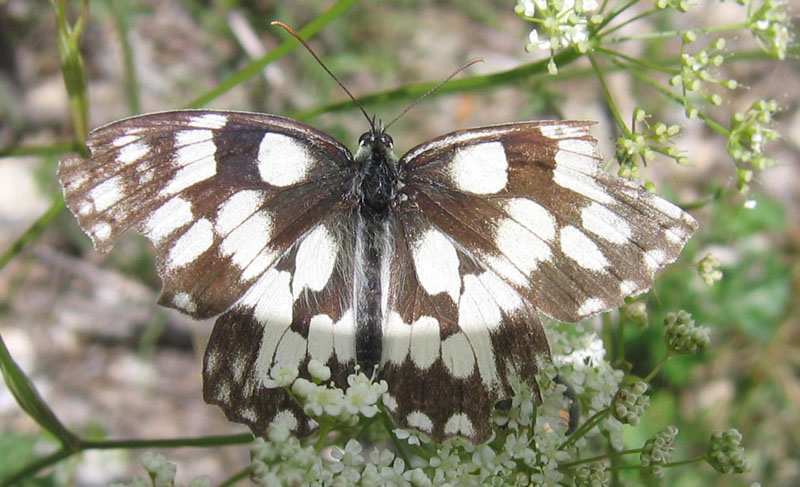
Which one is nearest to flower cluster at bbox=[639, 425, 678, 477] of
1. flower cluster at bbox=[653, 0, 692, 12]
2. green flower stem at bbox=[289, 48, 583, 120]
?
green flower stem at bbox=[289, 48, 583, 120]

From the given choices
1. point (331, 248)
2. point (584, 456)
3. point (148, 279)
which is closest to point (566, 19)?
point (331, 248)

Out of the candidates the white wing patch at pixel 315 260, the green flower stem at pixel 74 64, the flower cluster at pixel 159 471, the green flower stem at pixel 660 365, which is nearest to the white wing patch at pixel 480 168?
the white wing patch at pixel 315 260

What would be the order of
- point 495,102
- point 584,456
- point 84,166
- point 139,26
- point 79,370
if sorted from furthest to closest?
point 495,102, point 139,26, point 79,370, point 584,456, point 84,166

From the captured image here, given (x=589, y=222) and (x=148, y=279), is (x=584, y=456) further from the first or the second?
(x=148, y=279)

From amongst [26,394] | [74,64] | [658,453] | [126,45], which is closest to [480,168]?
[658,453]

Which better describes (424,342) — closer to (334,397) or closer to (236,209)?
(334,397)

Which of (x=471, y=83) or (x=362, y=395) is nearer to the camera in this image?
(x=362, y=395)
